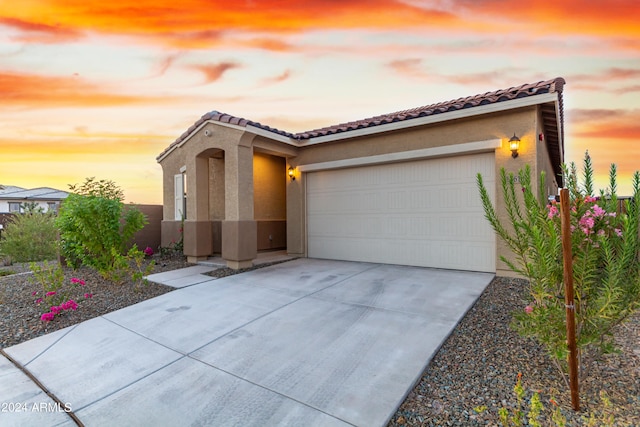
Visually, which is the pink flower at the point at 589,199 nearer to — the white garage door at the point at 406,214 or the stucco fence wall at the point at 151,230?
the white garage door at the point at 406,214

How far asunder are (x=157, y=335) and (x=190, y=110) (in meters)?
8.77

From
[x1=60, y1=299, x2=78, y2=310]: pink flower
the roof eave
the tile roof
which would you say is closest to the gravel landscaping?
[x1=60, y1=299, x2=78, y2=310]: pink flower

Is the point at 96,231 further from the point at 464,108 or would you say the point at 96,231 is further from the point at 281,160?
the point at 464,108

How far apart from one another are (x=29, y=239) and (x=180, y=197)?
17.4 feet

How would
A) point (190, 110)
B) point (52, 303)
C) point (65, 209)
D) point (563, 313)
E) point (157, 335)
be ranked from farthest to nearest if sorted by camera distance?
point (190, 110)
point (65, 209)
point (52, 303)
point (157, 335)
point (563, 313)

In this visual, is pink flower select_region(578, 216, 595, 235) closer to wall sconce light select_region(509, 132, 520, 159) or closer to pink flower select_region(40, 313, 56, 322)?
wall sconce light select_region(509, 132, 520, 159)

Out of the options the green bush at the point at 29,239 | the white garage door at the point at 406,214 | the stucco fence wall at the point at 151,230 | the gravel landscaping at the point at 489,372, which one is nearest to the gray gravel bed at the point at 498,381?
the gravel landscaping at the point at 489,372

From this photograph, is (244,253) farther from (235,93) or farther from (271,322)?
(235,93)

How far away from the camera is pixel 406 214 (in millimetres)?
8008

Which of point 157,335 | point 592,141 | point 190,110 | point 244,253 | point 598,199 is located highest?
point 190,110

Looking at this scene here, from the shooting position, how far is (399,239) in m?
8.12

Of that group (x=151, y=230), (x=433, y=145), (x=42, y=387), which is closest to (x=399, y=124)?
(x=433, y=145)

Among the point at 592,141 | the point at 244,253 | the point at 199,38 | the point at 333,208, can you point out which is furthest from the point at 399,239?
the point at 592,141

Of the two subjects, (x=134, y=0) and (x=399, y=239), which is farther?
(x=399, y=239)
